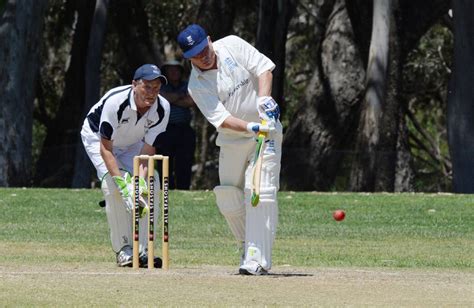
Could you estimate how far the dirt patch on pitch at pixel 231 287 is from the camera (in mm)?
9680

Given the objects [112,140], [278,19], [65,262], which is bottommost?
[65,262]

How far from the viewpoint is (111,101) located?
12141 millimetres

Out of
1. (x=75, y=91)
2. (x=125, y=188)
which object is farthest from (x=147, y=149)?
(x=75, y=91)

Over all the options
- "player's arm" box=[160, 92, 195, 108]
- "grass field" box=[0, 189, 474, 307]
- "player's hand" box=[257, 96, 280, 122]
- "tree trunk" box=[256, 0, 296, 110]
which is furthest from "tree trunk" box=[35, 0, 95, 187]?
"player's hand" box=[257, 96, 280, 122]

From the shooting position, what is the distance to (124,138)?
40.7 feet

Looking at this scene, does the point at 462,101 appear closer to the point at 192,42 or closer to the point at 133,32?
the point at 133,32

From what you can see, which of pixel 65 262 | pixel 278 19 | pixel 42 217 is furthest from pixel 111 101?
pixel 278 19

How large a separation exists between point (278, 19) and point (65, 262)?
21927 mm

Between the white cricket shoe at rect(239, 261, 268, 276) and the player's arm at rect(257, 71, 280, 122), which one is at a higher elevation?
the player's arm at rect(257, 71, 280, 122)

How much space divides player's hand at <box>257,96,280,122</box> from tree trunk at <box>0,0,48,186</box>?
60.1 feet

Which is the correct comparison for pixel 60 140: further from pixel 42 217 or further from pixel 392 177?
pixel 42 217

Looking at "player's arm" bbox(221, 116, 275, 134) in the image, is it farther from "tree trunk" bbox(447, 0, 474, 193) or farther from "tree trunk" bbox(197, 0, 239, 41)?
"tree trunk" bbox(197, 0, 239, 41)

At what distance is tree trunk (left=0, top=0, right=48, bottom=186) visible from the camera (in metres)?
28.7

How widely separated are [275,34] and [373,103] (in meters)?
5.76
